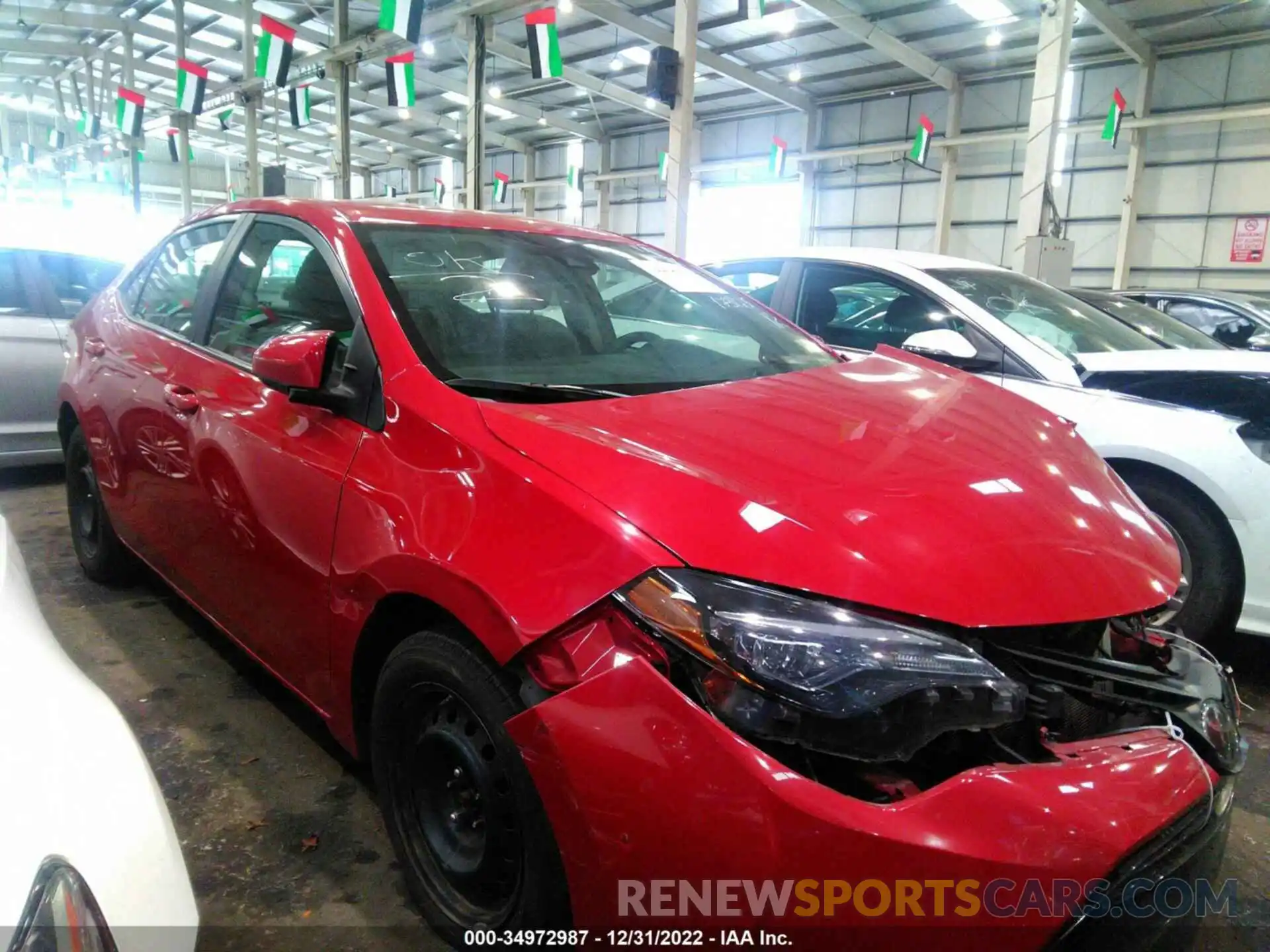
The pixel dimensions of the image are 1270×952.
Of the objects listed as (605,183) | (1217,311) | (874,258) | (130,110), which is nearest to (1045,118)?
(1217,311)

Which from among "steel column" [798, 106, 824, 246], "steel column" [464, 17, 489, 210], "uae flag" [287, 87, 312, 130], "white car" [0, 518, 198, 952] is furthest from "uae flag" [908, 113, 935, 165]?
"white car" [0, 518, 198, 952]

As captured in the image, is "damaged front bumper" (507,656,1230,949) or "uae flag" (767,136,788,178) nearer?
"damaged front bumper" (507,656,1230,949)

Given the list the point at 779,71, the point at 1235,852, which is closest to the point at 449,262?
the point at 1235,852

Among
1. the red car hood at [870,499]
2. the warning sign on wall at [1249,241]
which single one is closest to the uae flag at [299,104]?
the red car hood at [870,499]

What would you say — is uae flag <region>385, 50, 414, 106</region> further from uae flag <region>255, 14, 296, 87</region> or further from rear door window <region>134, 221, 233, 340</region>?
rear door window <region>134, 221, 233, 340</region>

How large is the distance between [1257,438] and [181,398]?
3185 mm

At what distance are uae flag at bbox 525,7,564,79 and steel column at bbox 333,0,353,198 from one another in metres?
3.46

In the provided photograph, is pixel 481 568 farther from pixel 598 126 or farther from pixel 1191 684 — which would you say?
pixel 598 126

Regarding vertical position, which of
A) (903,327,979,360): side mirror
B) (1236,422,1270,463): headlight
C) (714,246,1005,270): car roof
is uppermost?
(714,246,1005,270): car roof

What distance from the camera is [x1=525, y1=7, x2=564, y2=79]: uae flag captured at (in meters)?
6.50

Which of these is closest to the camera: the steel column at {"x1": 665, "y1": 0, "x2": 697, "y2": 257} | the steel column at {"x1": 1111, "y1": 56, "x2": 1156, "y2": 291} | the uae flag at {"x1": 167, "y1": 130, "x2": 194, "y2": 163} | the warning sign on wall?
the steel column at {"x1": 665, "y1": 0, "x2": 697, "y2": 257}

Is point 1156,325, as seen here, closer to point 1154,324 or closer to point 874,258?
point 1154,324

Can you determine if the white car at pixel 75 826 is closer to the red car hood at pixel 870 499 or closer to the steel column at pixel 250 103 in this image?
the red car hood at pixel 870 499

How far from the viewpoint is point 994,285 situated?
143 inches
